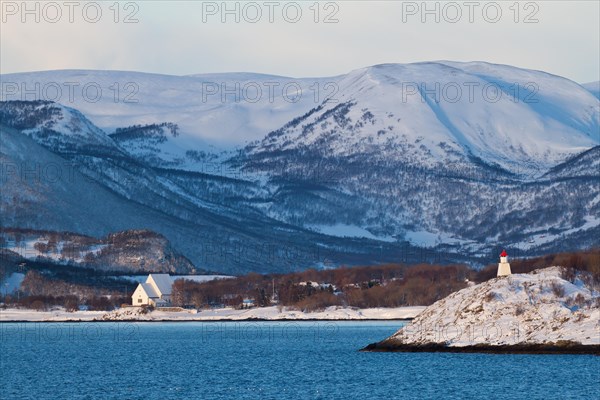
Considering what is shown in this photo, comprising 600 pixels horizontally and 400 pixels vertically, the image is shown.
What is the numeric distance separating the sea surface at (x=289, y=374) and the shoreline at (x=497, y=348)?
106 centimetres

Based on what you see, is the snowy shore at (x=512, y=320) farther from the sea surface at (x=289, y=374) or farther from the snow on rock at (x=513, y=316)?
the sea surface at (x=289, y=374)

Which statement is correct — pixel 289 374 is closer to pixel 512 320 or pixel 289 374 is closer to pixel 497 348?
pixel 497 348

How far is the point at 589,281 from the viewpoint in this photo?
577ft

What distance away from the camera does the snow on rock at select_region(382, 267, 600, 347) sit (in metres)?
136

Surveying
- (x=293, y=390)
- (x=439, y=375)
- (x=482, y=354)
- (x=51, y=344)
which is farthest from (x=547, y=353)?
(x=51, y=344)

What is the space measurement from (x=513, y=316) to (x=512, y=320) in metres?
0.39

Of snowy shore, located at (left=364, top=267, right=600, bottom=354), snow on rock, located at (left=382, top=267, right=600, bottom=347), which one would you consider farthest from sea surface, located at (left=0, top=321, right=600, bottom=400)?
snow on rock, located at (left=382, top=267, right=600, bottom=347)

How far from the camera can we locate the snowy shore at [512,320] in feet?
445

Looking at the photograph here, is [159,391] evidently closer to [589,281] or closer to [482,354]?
[482,354]

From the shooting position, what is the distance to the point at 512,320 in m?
140

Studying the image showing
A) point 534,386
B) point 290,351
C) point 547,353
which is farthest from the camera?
point 290,351

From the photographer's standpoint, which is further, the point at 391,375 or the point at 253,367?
the point at 253,367

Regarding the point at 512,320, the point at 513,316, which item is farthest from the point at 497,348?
the point at 513,316

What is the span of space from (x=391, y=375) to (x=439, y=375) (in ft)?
12.5
